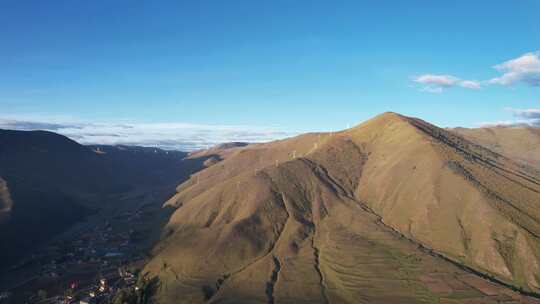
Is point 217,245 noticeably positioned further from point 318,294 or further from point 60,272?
point 60,272

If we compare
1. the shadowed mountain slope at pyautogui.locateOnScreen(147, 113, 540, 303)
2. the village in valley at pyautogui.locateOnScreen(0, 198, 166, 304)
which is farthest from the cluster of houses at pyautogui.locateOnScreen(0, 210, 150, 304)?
the shadowed mountain slope at pyautogui.locateOnScreen(147, 113, 540, 303)

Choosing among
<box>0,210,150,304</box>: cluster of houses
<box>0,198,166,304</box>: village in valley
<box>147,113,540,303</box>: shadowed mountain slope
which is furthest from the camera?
<box>0,210,150,304</box>: cluster of houses

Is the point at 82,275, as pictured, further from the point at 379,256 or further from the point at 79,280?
the point at 379,256

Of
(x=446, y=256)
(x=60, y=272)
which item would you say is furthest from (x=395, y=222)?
(x=60, y=272)

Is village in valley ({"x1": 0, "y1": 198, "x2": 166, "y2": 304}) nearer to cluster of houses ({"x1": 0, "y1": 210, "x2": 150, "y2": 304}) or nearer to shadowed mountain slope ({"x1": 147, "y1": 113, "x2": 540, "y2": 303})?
cluster of houses ({"x1": 0, "y1": 210, "x2": 150, "y2": 304})

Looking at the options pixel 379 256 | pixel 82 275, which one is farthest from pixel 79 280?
pixel 379 256

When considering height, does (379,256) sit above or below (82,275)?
above

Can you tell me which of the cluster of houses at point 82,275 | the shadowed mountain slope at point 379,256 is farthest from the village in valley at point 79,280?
the shadowed mountain slope at point 379,256

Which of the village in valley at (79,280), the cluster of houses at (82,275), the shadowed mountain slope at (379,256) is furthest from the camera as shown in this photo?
the cluster of houses at (82,275)

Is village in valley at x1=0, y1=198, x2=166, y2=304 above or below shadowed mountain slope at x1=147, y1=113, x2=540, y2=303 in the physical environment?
below

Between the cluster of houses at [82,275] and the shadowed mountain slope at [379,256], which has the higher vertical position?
the shadowed mountain slope at [379,256]

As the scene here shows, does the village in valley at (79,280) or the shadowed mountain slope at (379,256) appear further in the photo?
the village in valley at (79,280)

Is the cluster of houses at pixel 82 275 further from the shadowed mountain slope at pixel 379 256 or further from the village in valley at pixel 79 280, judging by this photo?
the shadowed mountain slope at pixel 379 256
